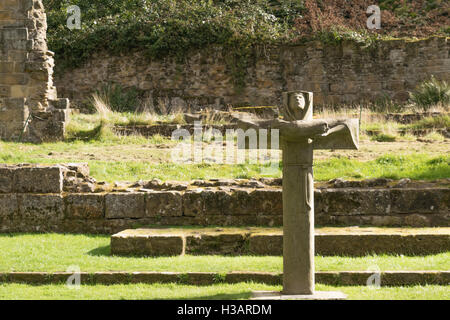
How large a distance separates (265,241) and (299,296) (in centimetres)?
190

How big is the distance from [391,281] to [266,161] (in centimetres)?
538

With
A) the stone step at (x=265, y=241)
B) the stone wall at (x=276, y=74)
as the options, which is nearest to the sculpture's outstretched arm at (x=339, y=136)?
the stone step at (x=265, y=241)

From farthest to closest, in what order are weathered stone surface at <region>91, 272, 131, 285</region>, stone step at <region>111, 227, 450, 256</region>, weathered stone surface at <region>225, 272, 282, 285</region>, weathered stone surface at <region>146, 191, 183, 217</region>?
weathered stone surface at <region>146, 191, 183, 217</region> → stone step at <region>111, 227, 450, 256</region> → weathered stone surface at <region>91, 272, 131, 285</region> → weathered stone surface at <region>225, 272, 282, 285</region>

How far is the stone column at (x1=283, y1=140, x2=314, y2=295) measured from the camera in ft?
18.1

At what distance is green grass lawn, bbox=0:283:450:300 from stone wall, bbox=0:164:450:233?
2.29 metres

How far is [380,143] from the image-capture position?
1312cm

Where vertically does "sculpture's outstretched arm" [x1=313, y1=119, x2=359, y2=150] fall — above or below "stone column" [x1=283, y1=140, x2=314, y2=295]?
above

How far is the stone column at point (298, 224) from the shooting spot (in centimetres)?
552

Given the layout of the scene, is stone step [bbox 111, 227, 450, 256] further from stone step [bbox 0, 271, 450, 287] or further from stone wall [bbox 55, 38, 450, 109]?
stone wall [bbox 55, 38, 450, 109]

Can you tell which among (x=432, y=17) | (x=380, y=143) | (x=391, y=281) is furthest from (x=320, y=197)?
(x=432, y=17)

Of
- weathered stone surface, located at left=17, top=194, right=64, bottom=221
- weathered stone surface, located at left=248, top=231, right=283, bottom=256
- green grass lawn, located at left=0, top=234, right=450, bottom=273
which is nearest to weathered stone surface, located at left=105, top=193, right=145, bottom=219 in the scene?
weathered stone surface, located at left=17, top=194, right=64, bottom=221

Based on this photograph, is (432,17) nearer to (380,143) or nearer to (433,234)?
(380,143)

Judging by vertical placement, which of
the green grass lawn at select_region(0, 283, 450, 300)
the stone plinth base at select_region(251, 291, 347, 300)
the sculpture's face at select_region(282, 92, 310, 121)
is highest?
the sculpture's face at select_region(282, 92, 310, 121)

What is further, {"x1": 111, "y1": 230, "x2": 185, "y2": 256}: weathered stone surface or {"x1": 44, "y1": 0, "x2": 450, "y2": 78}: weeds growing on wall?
{"x1": 44, "y1": 0, "x2": 450, "y2": 78}: weeds growing on wall
